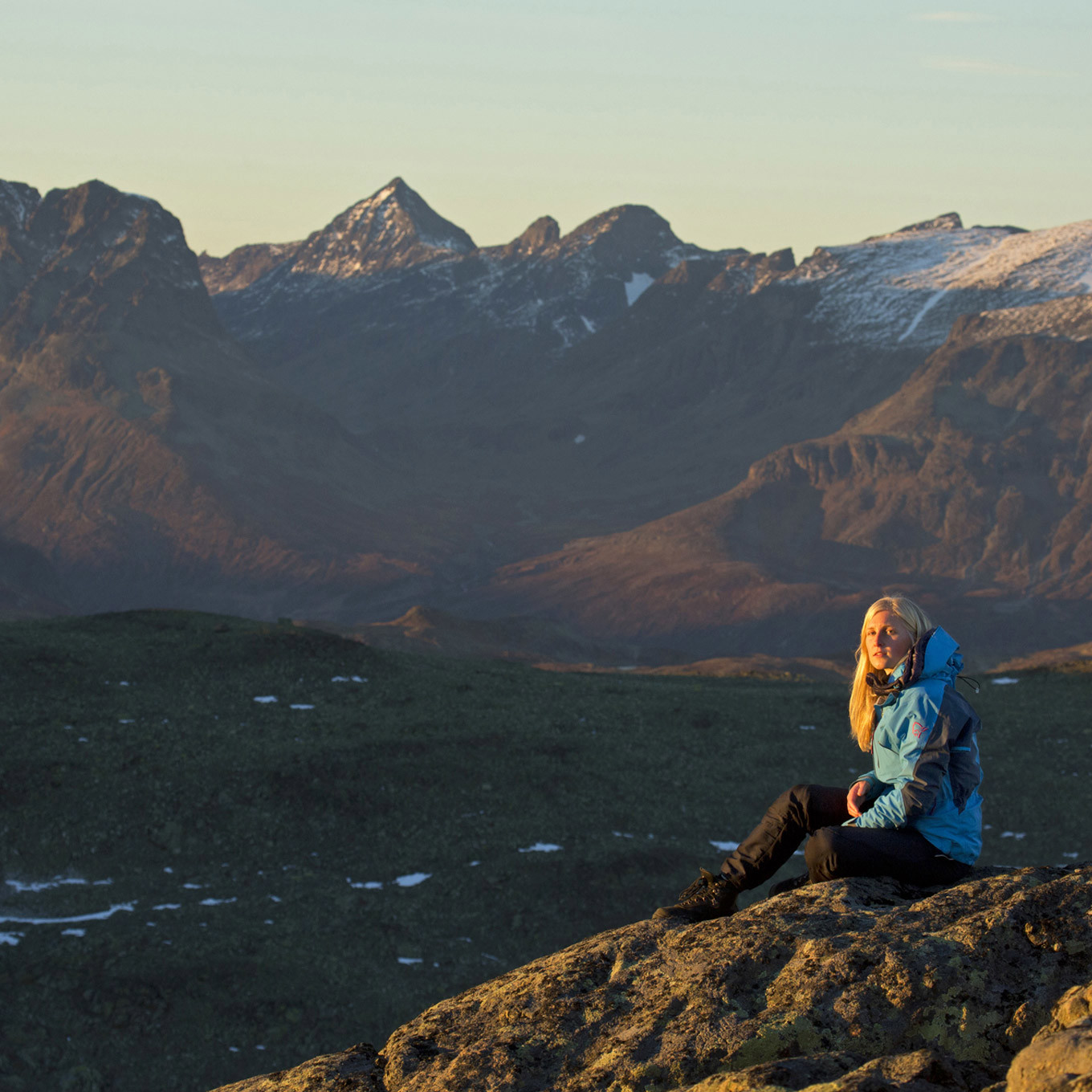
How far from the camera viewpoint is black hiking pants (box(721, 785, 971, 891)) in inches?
294

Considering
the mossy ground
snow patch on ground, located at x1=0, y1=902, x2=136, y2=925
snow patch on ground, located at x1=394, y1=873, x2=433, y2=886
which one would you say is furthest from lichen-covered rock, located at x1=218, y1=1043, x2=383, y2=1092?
snow patch on ground, located at x1=394, y1=873, x2=433, y2=886

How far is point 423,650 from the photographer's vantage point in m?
97.9

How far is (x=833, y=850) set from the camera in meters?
7.52

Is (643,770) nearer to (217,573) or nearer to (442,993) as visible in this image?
(442,993)

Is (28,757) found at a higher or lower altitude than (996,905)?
lower

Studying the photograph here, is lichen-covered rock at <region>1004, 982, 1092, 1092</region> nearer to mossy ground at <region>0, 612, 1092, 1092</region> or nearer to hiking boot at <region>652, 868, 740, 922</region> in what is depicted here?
hiking boot at <region>652, 868, 740, 922</region>

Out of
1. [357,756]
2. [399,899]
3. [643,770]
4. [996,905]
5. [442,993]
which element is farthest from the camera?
[643,770]

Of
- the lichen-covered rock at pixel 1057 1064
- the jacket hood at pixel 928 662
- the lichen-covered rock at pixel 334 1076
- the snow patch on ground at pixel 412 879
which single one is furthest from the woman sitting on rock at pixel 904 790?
the snow patch on ground at pixel 412 879

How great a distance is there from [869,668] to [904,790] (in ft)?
2.71

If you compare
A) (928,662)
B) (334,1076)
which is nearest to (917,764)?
(928,662)

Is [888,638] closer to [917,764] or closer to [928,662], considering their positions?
[928,662]

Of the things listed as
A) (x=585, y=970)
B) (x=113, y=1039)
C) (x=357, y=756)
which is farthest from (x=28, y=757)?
(x=585, y=970)

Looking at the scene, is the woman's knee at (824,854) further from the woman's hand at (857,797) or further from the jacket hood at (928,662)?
the jacket hood at (928,662)

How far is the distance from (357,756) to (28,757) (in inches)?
275
